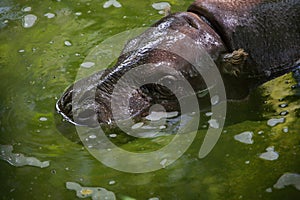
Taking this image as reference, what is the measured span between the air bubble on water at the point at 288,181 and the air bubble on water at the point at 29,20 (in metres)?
3.06

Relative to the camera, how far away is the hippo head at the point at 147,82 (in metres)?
4.16

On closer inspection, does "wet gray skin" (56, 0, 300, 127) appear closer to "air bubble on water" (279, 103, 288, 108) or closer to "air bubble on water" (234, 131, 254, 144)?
"air bubble on water" (279, 103, 288, 108)

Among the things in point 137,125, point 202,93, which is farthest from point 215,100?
point 137,125

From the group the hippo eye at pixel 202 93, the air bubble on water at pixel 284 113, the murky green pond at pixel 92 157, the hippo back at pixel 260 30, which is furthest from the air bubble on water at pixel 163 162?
the hippo back at pixel 260 30

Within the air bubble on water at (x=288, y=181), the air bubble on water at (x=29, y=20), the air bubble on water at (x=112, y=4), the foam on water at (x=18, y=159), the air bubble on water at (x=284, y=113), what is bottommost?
the air bubble on water at (x=29, y=20)

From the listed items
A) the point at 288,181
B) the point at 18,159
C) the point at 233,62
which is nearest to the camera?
the point at 288,181

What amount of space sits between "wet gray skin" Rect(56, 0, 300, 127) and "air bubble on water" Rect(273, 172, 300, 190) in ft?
3.13

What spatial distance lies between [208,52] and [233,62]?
209mm

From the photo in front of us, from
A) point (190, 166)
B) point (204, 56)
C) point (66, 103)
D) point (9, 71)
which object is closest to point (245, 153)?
point (190, 166)

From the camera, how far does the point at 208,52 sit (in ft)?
14.5

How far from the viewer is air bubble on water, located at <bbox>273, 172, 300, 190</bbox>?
3.54 metres

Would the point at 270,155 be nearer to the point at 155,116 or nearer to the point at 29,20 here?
the point at 155,116

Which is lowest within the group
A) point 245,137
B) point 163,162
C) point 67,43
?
point 67,43

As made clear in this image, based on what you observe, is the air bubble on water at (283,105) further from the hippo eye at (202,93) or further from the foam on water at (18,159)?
the foam on water at (18,159)
